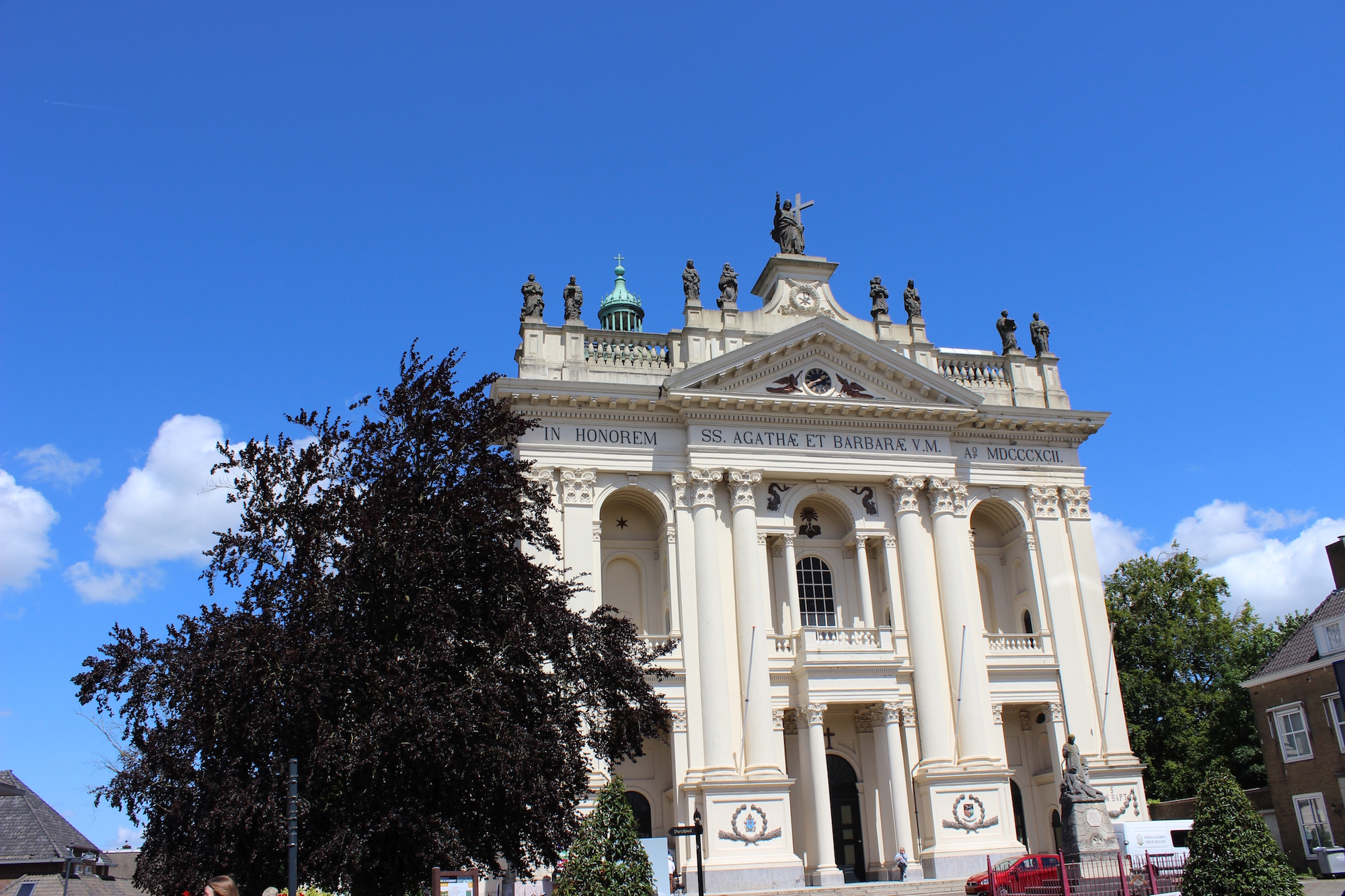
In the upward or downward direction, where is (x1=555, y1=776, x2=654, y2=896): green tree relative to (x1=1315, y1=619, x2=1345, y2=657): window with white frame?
downward

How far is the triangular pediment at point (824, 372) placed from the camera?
112ft

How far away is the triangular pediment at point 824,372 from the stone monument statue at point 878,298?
1872mm

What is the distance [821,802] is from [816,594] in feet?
23.5

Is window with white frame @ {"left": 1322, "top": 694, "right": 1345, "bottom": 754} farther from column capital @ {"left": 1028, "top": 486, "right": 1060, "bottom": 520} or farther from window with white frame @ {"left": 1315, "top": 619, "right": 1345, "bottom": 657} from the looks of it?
column capital @ {"left": 1028, "top": 486, "right": 1060, "bottom": 520}

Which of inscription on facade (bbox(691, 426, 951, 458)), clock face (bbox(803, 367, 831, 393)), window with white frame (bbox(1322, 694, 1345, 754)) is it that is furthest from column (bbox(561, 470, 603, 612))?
window with white frame (bbox(1322, 694, 1345, 754))

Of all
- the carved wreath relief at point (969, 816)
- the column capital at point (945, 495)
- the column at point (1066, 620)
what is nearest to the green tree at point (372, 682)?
the carved wreath relief at point (969, 816)

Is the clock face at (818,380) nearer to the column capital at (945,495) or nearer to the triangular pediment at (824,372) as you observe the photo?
the triangular pediment at (824,372)

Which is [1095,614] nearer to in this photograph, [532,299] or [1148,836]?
[1148,836]

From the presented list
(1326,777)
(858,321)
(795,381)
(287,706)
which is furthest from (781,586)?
(287,706)

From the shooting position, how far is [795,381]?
35000 mm

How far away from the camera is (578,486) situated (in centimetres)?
3294

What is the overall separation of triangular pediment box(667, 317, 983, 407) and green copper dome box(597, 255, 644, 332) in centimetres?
3348

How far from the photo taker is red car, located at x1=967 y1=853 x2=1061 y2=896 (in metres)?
23.4

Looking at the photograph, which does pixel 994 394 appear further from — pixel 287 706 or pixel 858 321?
pixel 287 706
